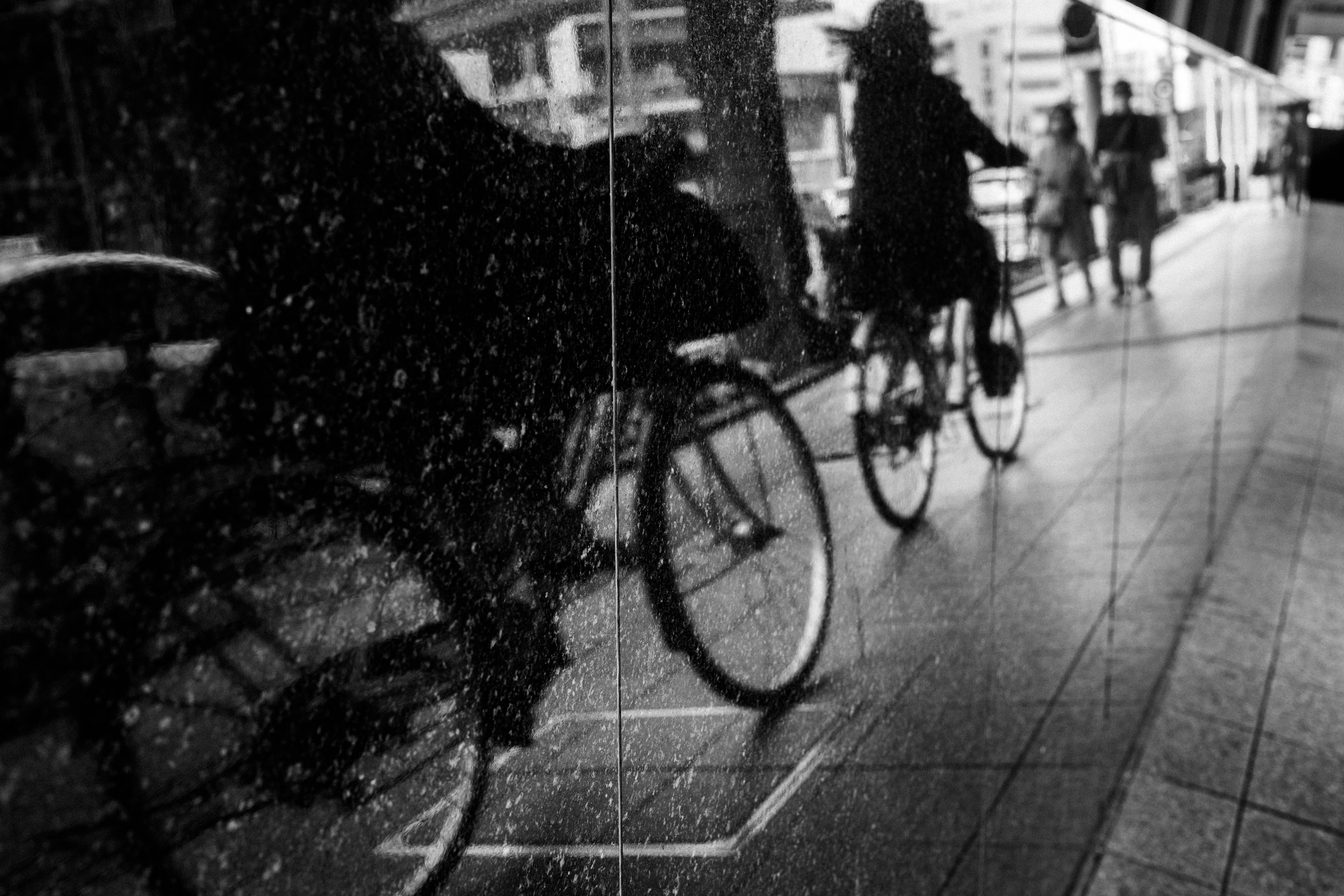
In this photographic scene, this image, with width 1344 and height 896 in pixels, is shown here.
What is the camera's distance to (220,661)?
2.88 ft

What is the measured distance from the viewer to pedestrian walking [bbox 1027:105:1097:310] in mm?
2795

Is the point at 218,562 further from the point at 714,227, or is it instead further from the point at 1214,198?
the point at 1214,198

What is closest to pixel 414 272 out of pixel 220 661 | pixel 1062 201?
pixel 220 661

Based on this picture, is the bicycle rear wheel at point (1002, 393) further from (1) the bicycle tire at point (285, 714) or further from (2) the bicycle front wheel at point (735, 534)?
(1) the bicycle tire at point (285, 714)

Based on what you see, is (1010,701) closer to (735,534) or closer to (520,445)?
(735,534)

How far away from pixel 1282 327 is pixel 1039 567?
6.34 meters

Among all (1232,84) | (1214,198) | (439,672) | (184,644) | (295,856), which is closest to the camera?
(184,644)

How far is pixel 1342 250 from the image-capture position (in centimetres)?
1373

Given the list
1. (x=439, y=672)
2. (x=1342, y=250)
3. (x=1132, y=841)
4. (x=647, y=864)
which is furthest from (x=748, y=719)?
(x=1342, y=250)

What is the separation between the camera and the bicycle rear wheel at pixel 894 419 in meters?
1.97

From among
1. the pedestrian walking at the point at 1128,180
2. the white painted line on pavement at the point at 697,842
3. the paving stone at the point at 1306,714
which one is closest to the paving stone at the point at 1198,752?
the paving stone at the point at 1306,714

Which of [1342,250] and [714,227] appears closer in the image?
[714,227]

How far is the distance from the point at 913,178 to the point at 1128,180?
198 cm

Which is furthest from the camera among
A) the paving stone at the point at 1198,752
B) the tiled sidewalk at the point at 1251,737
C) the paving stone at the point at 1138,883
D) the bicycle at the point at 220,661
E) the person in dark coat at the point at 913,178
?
the paving stone at the point at 1198,752
